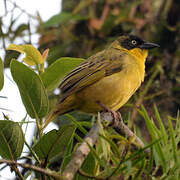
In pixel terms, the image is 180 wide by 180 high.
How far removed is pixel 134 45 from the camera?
3.62 metres

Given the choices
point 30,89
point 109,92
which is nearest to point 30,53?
point 30,89

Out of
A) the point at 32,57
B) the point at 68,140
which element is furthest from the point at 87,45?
the point at 68,140

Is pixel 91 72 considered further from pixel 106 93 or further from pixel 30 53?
pixel 30 53

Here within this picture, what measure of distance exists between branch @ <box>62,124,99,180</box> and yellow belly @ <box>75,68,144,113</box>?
1291 millimetres

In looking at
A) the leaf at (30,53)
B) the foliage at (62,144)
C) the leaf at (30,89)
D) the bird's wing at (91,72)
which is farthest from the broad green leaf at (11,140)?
the bird's wing at (91,72)

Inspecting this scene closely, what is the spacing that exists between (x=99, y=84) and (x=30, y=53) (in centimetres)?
107

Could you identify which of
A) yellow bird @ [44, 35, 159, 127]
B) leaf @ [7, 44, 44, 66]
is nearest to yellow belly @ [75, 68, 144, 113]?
yellow bird @ [44, 35, 159, 127]

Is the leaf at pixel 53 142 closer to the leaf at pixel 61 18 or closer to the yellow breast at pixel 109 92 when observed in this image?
the yellow breast at pixel 109 92

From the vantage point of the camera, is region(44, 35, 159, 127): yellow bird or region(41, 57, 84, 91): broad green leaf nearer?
region(41, 57, 84, 91): broad green leaf

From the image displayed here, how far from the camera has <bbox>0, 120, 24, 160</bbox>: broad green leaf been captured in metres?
1.54

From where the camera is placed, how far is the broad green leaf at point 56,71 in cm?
184

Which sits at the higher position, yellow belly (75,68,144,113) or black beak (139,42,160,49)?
black beak (139,42,160,49)

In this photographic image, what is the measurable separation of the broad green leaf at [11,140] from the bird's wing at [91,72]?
3.40 feet

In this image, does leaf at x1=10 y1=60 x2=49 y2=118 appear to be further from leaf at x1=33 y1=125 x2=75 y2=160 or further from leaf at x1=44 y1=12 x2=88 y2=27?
leaf at x1=44 y1=12 x2=88 y2=27
